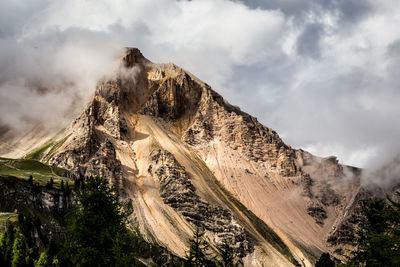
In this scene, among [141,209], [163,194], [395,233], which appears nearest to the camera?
[395,233]

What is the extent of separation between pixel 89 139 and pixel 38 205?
6839cm

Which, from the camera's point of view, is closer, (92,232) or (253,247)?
(92,232)

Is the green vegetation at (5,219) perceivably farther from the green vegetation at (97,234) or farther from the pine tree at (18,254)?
the green vegetation at (97,234)

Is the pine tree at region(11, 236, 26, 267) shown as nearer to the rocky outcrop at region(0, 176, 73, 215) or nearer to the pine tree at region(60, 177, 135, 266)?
the pine tree at region(60, 177, 135, 266)

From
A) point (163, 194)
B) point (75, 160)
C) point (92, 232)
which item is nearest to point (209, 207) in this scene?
point (163, 194)

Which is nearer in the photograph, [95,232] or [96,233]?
[95,232]

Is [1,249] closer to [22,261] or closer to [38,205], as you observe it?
[22,261]

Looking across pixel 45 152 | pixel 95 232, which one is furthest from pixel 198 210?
pixel 95 232

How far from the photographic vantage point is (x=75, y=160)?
180375 millimetres

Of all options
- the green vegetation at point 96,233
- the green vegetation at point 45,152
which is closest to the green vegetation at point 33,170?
the green vegetation at point 45,152

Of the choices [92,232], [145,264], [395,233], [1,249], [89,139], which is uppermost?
[89,139]

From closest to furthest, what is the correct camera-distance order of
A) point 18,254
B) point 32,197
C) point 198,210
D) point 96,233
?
1. point 96,233
2. point 18,254
3. point 32,197
4. point 198,210

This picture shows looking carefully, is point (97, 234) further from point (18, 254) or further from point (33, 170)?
point (33, 170)

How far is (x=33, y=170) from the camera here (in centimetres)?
15738
